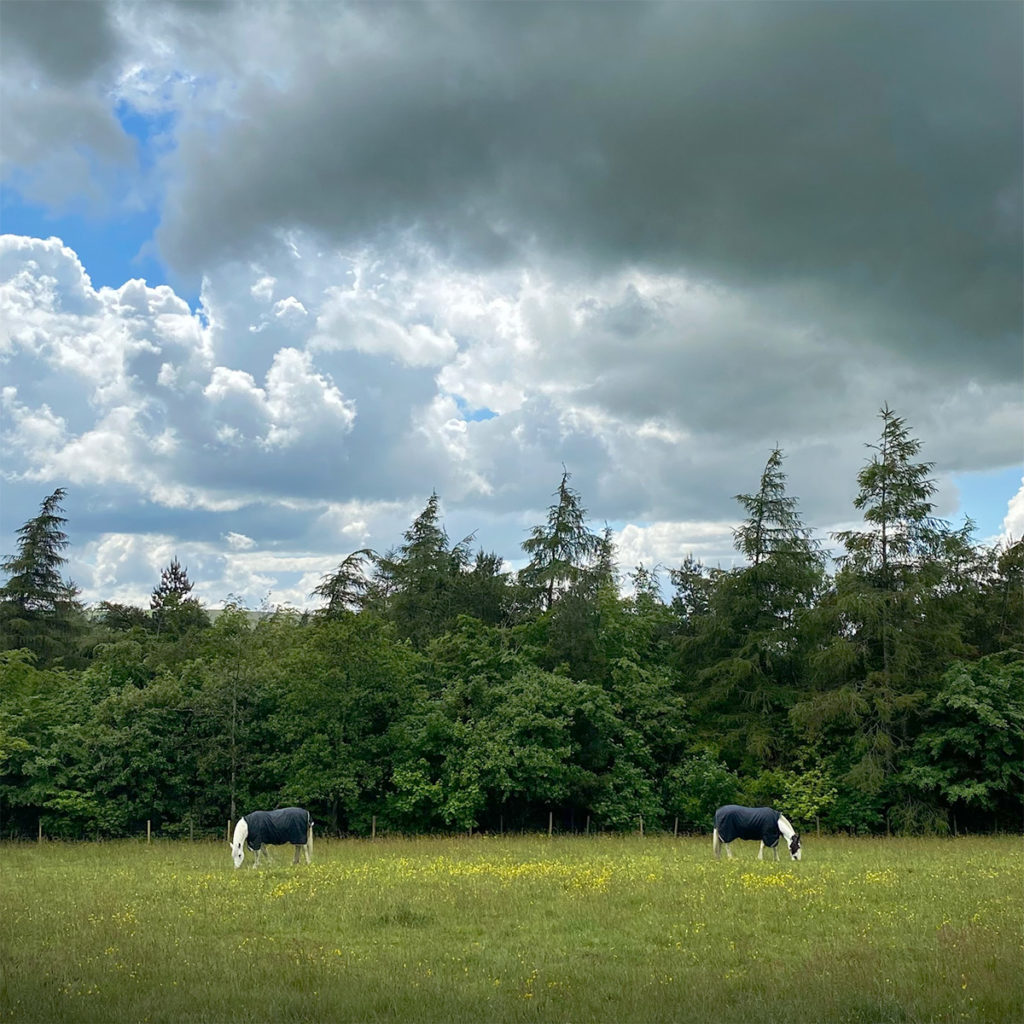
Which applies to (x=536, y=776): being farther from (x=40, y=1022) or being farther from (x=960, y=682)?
(x=40, y=1022)

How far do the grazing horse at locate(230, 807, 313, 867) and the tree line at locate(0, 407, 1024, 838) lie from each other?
9.87 metres

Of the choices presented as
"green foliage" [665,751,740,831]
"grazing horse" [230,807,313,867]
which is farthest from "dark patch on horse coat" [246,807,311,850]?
"green foliage" [665,751,740,831]

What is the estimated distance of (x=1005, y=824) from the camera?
38.5 metres

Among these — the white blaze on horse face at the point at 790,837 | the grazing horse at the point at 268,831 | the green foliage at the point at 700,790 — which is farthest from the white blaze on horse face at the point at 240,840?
the green foliage at the point at 700,790

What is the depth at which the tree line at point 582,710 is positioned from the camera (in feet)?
118

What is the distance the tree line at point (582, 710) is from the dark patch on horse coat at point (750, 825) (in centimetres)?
1039

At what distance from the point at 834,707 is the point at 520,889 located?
22.3 metres

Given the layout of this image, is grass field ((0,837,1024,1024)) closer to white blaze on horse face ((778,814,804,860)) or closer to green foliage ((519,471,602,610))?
white blaze on horse face ((778,814,804,860))

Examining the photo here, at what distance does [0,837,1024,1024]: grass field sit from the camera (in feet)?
35.1

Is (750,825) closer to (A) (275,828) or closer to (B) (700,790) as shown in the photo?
(A) (275,828)

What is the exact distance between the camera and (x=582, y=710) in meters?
38.2

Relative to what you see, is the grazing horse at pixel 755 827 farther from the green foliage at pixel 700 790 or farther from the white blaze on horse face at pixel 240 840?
the green foliage at pixel 700 790

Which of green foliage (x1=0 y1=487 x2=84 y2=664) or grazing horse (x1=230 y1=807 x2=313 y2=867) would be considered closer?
grazing horse (x1=230 y1=807 x2=313 y2=867)

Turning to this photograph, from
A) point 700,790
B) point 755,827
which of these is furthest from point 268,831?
point 700,790
